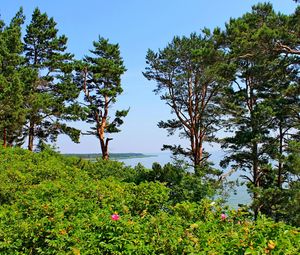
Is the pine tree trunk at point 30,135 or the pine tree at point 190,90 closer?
the pine tree at point 190,90

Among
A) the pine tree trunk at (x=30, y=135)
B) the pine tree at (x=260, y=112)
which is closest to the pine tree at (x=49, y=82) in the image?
the pine tree trunk at (x=30, y=135)

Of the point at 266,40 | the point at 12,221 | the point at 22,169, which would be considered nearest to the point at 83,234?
the point at 12,221

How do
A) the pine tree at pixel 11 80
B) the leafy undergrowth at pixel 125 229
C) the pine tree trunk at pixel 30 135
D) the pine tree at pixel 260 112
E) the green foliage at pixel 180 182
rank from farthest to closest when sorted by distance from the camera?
the pine tree trunk at pixel 30 135
the pine tree at pixel 11 80
the pine tree at pixel 260 112
the green foliage at pixel 180 182
the leafy undergrowth at pixel 125 229

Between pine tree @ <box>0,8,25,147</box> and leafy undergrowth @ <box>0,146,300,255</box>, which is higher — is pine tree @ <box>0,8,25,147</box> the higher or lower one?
the higher one

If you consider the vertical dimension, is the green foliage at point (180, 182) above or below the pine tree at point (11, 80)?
below

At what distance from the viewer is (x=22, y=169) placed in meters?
9.05

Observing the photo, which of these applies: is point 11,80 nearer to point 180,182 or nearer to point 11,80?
point 11,80

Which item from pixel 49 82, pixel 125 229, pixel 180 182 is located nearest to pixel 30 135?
pixel 49 82

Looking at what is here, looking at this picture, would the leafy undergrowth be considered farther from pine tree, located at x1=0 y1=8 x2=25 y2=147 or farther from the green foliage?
pine tree, located at x1=0 y1=8 x2=25 y2=147

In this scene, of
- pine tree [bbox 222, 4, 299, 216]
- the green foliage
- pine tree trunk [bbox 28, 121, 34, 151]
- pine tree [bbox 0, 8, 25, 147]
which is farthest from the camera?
pine tree trunk [bbox 28, 121, 34, 151]

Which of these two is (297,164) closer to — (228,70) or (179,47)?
(228,70)

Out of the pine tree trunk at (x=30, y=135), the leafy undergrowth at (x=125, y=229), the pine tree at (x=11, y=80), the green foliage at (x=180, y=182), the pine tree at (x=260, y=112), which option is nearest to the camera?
the leafy undergrowth at (x=125, y=229)

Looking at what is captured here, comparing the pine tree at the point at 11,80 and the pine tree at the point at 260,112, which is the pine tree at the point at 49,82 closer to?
the pine tree at the point at 11,80

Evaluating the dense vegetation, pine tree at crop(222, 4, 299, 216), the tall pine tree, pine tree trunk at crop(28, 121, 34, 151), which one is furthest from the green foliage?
pine tree trunk at crop(28, 121, 34, 151)
